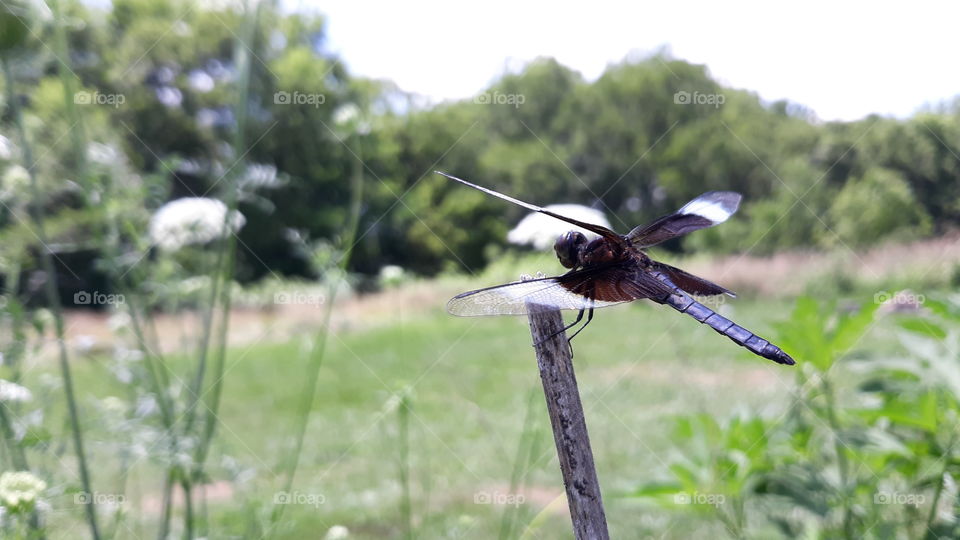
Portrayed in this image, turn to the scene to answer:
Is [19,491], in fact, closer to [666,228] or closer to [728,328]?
[728,328]

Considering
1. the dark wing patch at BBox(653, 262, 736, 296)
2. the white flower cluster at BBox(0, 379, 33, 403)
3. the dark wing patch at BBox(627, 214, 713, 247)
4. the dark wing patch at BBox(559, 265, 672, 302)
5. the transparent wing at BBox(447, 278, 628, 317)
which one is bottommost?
the white flower cluster at BBox(0, 379, 33, 403)

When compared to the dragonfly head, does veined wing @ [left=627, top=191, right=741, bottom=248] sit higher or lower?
higher

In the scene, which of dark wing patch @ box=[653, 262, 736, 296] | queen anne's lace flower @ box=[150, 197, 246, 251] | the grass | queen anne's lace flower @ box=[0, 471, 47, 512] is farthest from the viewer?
the grass

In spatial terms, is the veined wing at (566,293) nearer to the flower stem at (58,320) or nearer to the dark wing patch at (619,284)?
the dark wing patch at (619,284)

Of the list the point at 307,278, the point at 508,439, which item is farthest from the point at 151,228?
the point at 307,278

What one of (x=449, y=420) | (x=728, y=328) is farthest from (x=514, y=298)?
(x=449, y=420)

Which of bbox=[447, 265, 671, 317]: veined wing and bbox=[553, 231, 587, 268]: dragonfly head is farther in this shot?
bbox=[553, 231, 587, 268]: dragonfly head

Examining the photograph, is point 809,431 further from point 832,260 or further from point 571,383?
point 832,260

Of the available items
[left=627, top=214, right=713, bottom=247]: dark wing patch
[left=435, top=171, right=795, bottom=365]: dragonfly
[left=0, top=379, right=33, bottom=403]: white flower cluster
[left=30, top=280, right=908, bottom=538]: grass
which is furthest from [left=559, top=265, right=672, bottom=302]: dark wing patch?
[left=0, top=379, right=33, bottom=403]: white flower cluster

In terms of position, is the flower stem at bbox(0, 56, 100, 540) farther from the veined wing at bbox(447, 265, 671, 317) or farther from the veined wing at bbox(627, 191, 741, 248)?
the veined wing at bbox(627, 191, 741, 248)
